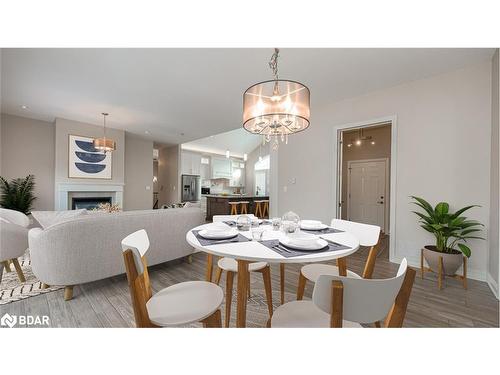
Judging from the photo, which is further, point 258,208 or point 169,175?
point 169,175

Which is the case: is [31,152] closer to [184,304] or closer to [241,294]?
[184,304]

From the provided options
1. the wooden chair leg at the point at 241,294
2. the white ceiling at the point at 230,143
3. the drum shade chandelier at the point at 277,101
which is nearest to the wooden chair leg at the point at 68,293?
the wooden chair leg at the point at 241,294

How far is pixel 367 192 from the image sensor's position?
5.16 m

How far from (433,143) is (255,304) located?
9.55ft

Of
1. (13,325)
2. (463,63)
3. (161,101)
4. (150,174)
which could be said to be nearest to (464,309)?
(463,63)

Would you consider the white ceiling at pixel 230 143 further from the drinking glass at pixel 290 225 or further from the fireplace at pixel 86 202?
the drinking glass at pixel 290 225

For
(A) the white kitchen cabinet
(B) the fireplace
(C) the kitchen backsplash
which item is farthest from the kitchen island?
(B) the fireplace

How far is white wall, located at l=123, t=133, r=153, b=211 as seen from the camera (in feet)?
19.9

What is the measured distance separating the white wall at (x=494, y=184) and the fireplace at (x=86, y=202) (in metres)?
6.97

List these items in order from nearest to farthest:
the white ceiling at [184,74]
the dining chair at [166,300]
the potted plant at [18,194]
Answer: the dining chair at [166,300], the white ceiling at [184,74], the potted plant at [18,194]

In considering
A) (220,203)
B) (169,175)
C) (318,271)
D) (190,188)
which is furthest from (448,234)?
(169,175)

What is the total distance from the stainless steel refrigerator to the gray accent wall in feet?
11.0

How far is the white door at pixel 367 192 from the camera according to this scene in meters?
4.92
